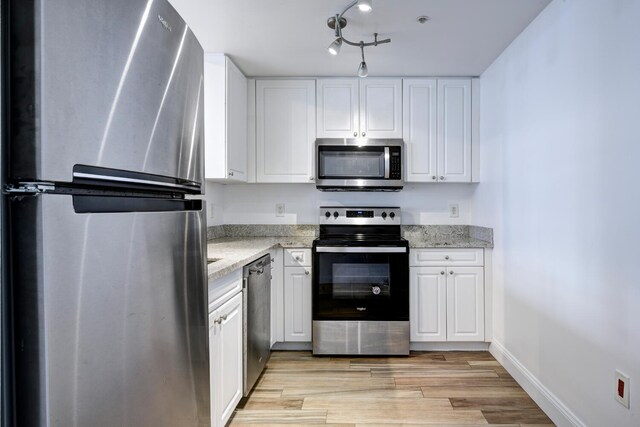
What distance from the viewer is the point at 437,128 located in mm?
2984

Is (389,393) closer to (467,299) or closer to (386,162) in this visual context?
(467,299)

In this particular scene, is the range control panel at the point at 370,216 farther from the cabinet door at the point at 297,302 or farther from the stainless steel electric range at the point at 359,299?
the cabinet door at the point at 297,302

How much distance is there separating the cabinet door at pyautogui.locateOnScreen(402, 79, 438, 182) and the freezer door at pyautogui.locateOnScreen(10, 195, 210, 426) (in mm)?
2372

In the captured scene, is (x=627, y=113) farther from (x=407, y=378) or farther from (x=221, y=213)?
(x=221, y=213)

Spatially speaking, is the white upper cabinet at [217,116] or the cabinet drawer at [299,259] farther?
the cabinet drawer at [299,259]

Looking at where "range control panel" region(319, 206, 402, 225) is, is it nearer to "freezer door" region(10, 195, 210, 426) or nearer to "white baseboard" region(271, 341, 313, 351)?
"white baseboard" region(271, 341, 313, 351)

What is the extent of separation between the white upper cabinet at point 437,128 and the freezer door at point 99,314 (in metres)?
2.40

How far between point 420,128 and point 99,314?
9.23 ft

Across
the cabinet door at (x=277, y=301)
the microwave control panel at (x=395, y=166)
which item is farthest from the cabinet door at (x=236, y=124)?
the microwave control panel at (x=395, y=166)

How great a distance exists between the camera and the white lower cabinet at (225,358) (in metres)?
1.56

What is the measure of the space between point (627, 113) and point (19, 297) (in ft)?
6.41

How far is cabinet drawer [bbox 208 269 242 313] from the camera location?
152 centimetres

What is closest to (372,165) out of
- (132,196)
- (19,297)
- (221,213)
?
(221,213)

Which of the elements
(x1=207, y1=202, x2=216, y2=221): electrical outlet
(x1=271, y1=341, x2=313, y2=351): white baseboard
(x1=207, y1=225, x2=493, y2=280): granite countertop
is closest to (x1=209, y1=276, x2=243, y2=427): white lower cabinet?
(x1=207, y1=225, x2=493, y2=280): granite countertop
